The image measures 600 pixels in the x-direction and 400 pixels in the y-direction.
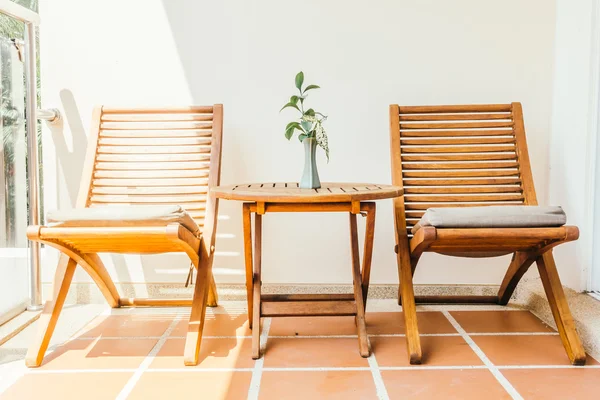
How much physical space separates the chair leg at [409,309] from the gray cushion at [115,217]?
2.96 ft

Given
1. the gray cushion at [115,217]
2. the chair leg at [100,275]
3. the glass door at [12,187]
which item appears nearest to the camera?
the gray cushion at [115,217]

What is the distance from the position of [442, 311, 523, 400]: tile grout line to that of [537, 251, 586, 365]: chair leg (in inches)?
11.5

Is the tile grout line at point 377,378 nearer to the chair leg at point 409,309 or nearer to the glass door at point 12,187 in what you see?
the chair leg at point 409,309

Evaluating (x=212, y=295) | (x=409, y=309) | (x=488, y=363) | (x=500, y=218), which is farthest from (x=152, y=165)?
(x=488, y=363)

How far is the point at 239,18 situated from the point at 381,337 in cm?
172

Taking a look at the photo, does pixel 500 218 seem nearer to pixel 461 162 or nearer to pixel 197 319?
pixel 461 162

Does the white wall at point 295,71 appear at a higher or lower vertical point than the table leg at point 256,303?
higher

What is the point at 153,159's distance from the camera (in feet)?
7.89

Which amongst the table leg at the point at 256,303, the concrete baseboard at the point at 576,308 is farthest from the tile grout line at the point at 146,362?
the concrete baseboard at the point at 576,308

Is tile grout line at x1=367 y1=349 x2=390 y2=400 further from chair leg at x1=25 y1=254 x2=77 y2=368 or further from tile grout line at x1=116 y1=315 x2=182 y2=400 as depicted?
chair leg at x1=25 y1=254 x2=77 y2=368

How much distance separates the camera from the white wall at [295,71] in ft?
8.50

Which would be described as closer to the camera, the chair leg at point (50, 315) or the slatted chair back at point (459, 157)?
the chair leg at point (50, 315)

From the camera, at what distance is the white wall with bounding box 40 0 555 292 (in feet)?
8.50

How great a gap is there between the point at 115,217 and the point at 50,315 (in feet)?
1.72
